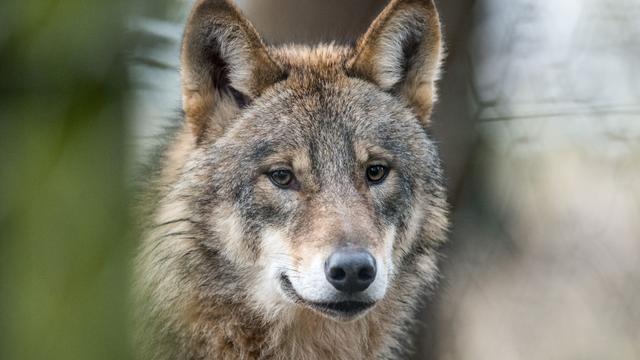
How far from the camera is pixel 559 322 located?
5234 millimetres

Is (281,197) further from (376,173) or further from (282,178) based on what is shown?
(376,173)

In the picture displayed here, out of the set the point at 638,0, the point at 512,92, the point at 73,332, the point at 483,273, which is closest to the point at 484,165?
the point at 512,92

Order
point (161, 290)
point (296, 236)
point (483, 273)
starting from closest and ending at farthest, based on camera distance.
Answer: point (296, 236), point (161, 290), point (483, 273)

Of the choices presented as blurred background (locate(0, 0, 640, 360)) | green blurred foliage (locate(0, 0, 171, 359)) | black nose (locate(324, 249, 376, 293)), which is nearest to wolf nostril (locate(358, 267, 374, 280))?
black nose (locate(324, 249, 376, 293))

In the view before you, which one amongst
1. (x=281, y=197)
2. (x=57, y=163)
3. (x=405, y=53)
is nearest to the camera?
(x=57, y=163)

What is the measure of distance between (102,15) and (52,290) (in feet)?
0.57

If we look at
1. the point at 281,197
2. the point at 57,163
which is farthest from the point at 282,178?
the point at 57,163

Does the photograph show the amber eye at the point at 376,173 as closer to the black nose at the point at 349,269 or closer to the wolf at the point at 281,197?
the wolf at the point at 281,197

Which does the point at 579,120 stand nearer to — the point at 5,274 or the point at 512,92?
the point at 512,92

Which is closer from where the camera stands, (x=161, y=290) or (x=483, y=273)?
(x=161, y=290)

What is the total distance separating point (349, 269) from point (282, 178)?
1.56ft

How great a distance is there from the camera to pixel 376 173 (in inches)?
131

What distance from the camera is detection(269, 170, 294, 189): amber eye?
325 centimetres

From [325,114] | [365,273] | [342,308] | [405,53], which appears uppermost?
[405,53]
